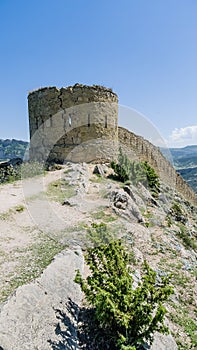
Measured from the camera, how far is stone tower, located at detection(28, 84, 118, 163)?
15047mm

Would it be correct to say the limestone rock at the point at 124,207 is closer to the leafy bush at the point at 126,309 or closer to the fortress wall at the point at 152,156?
the leafy bush at the point at 126,309

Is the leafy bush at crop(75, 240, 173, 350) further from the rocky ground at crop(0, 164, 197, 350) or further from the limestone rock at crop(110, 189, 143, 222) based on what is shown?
the limestone rock at crop(110, 189, 143, 222)

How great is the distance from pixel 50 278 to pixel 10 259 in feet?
4.26

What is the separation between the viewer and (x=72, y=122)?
15109 millimetres

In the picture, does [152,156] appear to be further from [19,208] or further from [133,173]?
[19,208]

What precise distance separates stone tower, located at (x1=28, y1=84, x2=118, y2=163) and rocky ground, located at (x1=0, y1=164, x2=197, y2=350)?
274 centimetres

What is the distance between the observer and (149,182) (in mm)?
16938

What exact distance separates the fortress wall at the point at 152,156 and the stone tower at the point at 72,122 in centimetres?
444

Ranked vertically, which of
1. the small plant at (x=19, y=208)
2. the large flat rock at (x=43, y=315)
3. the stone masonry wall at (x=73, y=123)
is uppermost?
the stone masonry wall at (x=73, y=123)

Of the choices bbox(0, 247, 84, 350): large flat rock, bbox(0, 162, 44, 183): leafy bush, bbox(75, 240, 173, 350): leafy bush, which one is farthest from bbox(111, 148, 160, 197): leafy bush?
bbox(75, 240, 173, 350): leafy bush

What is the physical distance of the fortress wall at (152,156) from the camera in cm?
2053

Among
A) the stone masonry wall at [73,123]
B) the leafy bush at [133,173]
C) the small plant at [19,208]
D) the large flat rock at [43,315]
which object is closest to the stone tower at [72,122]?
the stone masonry wall at [73,123]

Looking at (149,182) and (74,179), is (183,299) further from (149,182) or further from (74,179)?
(149,182)

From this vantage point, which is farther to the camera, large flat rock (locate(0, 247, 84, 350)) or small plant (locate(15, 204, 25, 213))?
small plant (locate(15, 204, 25, 213))
